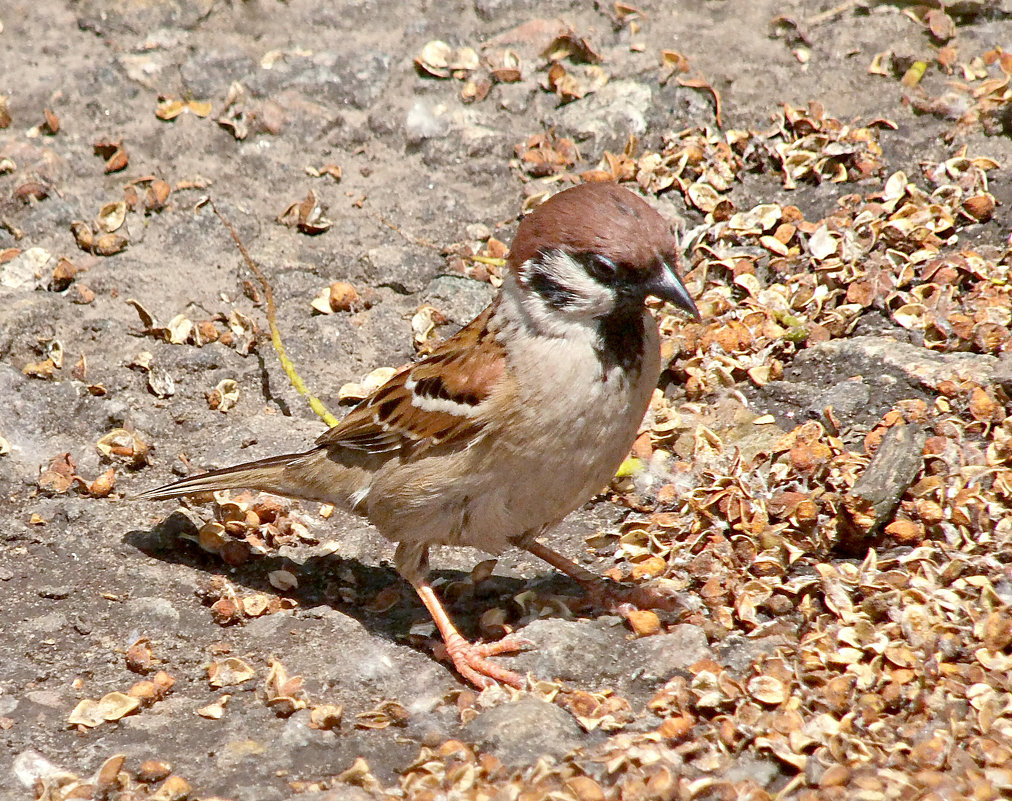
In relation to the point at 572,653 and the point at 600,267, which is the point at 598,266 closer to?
the point at 600,267

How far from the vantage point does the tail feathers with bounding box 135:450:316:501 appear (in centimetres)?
461

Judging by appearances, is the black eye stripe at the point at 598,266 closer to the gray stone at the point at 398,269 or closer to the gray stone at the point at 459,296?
the gray stone at the point at 459,296

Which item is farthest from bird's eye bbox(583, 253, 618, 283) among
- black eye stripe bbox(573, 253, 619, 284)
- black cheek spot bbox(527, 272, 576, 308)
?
black cheek spot bbox(527, 272, 576, 308)

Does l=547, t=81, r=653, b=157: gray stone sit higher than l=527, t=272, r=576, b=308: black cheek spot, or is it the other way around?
l=527, t=272, r=576, b=308: black cheek spot

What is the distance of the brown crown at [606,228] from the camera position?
146 inches

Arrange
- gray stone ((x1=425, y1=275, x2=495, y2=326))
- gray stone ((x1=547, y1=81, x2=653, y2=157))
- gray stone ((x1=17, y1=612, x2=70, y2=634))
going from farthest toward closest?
gray stone ((x1=547, y1=81, x2=653, y2=157))
gray stone ((x1=425, y1=275, x2=495, y2=326))
gray stone ((x1=17, y1=612, x2=70, y2=634))

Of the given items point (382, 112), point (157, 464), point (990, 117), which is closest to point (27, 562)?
point (157, 464)

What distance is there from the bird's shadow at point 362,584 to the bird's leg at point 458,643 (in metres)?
0.14

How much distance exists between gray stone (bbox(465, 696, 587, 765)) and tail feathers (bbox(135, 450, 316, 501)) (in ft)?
4.49

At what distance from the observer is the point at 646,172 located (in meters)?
6.22

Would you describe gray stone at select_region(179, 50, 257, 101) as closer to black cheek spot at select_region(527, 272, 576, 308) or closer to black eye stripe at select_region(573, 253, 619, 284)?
black cheek spot at select_region(527, 272, 576, 308)

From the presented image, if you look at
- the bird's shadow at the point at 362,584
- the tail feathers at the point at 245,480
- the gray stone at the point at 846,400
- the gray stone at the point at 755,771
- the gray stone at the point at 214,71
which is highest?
the gray stone at the point at 214,71

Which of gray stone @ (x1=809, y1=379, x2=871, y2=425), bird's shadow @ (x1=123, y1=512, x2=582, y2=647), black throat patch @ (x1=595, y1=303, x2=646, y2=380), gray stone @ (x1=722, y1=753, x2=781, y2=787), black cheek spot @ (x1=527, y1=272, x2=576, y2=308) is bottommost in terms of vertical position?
bird's shadow @ (x1=123, y1=512, x2=582, y2=647)

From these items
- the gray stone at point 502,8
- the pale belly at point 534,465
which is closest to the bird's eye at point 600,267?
the pale belly at point 534,465
